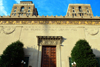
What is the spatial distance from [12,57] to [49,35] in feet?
15.8

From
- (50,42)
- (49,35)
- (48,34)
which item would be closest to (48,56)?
(50,42)

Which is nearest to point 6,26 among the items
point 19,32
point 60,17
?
point 19,32

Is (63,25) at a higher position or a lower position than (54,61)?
higher

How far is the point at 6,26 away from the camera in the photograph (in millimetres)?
12188

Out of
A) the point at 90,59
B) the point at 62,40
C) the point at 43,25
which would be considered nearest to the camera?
the point at 90,59

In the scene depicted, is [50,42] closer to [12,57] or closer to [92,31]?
[12,57]

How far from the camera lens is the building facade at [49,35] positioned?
34.0 ft

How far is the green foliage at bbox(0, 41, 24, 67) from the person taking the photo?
812 cm

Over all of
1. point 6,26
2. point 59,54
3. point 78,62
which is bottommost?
point 78,62

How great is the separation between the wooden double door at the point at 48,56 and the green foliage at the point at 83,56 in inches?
100

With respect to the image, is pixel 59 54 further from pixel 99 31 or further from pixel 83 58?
pixel 99 31

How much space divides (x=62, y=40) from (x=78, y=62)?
3471 mm

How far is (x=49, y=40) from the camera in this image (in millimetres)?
11094

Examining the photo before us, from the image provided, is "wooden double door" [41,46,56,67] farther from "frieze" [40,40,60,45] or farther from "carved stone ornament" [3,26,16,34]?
"carved stone ornament" [3,26,16,34]
